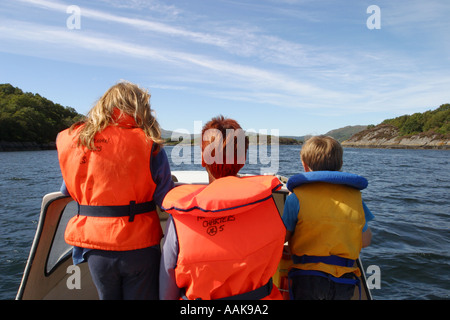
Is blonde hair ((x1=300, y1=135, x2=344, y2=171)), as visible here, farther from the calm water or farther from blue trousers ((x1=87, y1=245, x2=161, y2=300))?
the calm water

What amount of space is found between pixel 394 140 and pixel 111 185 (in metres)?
119

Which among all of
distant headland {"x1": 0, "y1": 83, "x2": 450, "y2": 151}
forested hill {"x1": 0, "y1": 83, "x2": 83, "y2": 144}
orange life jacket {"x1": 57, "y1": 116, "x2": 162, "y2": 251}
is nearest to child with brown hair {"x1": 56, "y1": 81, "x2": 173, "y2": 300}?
orange life jacket {"x1": 57, "y1": 116, "x2": 162, "y2": 251}

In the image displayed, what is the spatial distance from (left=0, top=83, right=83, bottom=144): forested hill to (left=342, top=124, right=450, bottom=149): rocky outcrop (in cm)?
9127

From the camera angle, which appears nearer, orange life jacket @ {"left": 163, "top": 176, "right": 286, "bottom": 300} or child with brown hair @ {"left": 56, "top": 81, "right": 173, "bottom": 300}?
orange life jacket @ {"left": 163, "top": 176, "right": 286, "bottom": 300}

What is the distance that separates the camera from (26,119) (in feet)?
275

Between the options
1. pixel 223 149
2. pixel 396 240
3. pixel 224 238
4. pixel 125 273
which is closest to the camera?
pixel 224 238

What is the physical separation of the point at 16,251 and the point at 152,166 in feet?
23.6

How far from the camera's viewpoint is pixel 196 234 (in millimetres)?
1748

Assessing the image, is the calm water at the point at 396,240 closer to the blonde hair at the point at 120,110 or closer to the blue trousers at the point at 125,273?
the blue trousers at the point at 125,273

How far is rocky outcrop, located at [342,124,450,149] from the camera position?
8950 centimetres

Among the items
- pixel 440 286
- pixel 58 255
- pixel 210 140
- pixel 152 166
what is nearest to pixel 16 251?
pixel 58 255

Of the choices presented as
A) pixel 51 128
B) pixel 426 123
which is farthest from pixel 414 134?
pixel 51 128

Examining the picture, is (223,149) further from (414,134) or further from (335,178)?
(414,134)

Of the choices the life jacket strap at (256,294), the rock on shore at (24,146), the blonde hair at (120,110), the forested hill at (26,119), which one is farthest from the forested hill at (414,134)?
the blonde hair at (120,110)
